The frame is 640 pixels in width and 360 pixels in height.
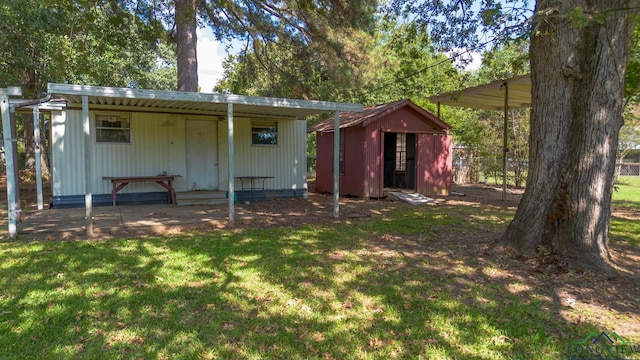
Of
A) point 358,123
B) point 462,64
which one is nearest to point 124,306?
point 462,64

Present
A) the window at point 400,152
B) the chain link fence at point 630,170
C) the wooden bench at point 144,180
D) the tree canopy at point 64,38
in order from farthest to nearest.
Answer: the chain link fence at point 630,170 → the window at point 400,152 → the tree canopy at point 64,38 → the wooden bench at point 144,180

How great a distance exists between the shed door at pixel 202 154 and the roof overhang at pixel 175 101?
1.47 ft

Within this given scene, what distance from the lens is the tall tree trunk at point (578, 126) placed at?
172 inches

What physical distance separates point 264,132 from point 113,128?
375 cm

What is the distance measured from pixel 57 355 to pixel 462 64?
7807 millimetres

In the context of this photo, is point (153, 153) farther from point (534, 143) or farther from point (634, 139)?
point (634, 139)

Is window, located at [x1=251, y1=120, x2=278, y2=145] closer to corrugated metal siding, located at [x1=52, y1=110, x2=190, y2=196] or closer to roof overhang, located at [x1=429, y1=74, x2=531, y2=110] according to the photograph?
corrugated metal siding, located at [x1=52, y1=110, x2=190, y2=196]

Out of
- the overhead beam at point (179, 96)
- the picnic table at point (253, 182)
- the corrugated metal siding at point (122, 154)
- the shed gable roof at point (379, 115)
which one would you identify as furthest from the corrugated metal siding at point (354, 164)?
the corrugated metal siding at point (122, 154)

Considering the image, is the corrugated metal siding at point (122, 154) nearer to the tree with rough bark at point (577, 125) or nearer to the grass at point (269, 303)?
the grass at point (269, 303)

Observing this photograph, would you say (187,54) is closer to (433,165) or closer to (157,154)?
(157,154)

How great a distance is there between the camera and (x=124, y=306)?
347 cm

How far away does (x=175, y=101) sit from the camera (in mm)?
7598

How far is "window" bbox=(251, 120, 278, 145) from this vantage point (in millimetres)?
10703

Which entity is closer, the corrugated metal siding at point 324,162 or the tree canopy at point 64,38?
the tree canopy at point 64,38
